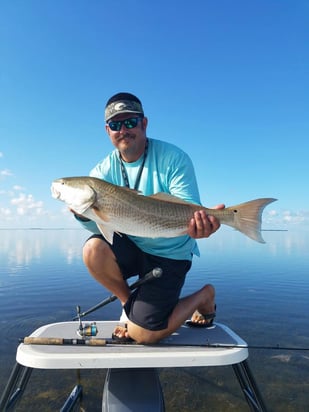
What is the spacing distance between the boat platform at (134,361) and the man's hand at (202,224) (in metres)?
1.41

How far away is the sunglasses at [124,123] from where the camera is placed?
468cm

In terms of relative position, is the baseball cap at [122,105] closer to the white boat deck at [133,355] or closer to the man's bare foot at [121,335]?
the man's bare foot at [121,335]

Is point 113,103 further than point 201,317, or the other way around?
point 201,317

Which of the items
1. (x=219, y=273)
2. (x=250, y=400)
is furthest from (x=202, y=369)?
(x=219, y=273)

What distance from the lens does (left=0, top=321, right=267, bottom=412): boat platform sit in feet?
11.2

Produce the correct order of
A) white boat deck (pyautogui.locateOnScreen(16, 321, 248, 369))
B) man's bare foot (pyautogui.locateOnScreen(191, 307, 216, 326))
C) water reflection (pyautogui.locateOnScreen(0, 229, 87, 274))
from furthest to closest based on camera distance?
water reflection (pyautogui.locateOnScreen(0, 229, 87, 274)) < man's bare foot (pyautogui.locateOnScreen(191, 307, 216, 326)) < white boat deck (pyautogui.locateOnScreen(16, 321, 248, 369))

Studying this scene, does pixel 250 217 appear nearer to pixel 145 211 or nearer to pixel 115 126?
pixel 145 211

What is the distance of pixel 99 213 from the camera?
407 centimetres

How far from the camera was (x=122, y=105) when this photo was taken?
4613 millimetres

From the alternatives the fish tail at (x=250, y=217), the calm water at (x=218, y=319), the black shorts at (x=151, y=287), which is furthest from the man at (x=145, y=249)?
the calm water at (x=218, y=319)

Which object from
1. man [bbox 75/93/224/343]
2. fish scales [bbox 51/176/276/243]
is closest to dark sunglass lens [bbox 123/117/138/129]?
man [bbox 75/93/224/343]

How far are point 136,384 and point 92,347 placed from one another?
0.71 meters

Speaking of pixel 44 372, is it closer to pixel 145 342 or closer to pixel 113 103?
pixel 145 342

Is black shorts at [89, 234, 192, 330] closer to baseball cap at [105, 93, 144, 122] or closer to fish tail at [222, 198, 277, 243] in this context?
fish tail at [222, 198, 277, 243]
